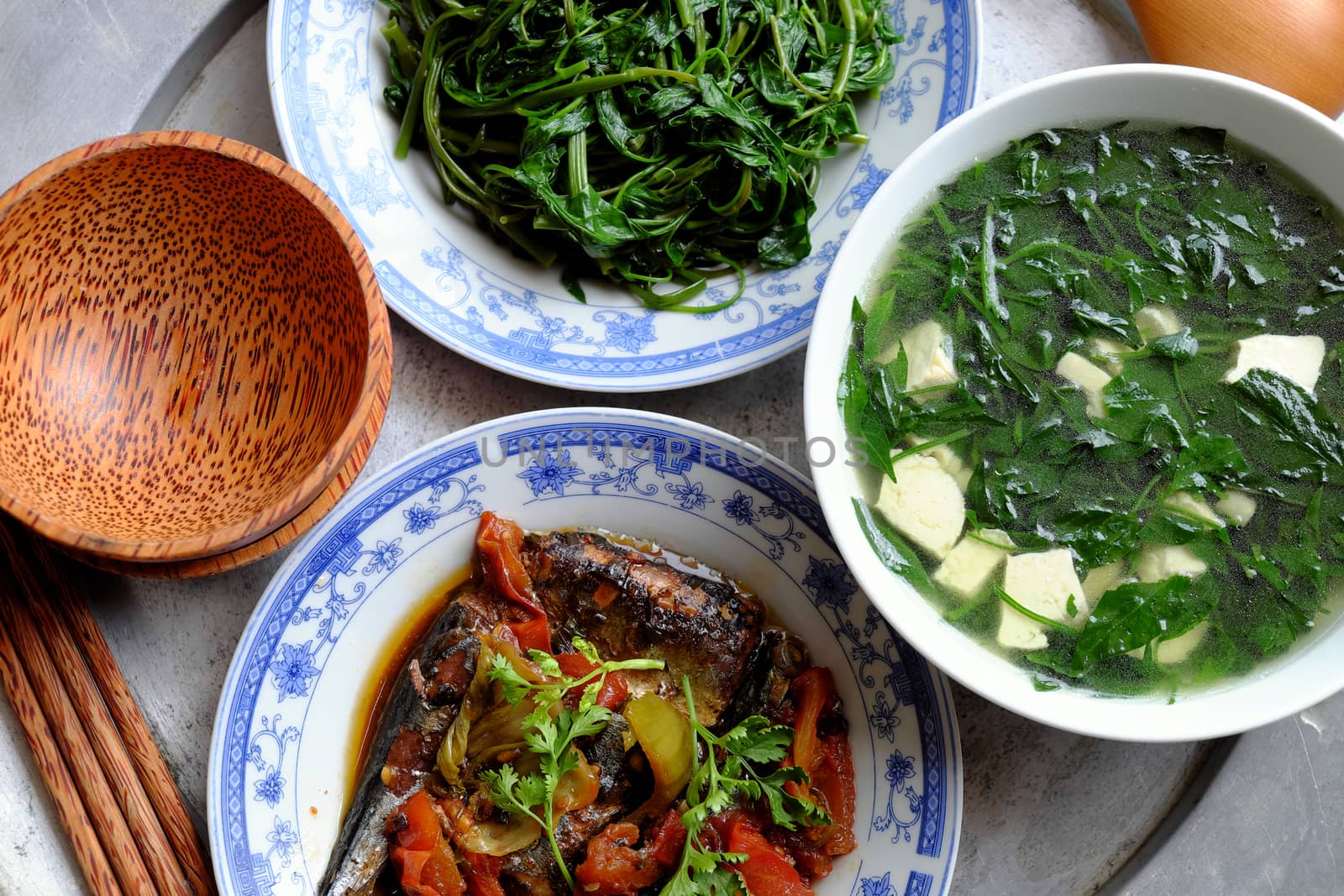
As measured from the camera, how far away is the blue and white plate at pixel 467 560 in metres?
2.35

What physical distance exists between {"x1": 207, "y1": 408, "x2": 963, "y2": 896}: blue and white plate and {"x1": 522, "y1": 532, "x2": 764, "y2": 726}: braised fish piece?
12cm

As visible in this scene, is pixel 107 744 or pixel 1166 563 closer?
pixel 1166 563

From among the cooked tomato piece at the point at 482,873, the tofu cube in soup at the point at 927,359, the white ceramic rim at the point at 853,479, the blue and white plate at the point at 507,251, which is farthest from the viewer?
the blue and white plate at the point at 507,251

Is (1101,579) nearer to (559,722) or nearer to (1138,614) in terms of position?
(1138,614)

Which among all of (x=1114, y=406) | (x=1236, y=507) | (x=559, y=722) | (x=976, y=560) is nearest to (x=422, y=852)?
(x=559, y=722)

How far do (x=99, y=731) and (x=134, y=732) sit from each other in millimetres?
75

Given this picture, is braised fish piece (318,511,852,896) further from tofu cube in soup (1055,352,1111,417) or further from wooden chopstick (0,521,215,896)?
tofu cube in soup (1055,352,1111,417)

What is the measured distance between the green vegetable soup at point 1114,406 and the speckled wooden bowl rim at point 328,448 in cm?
103

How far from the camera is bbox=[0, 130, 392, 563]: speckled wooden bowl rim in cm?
202

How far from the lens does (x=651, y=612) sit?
93.7 inches

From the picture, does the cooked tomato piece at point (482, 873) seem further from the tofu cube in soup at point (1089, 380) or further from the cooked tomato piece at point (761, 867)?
the tofu cube in soup at point (1089, 380)

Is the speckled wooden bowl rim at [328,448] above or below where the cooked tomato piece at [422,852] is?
above

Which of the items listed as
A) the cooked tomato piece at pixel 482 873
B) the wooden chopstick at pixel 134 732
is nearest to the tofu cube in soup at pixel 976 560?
the cooked tomato piece at pixel 482 873

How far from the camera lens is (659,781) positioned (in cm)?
232
